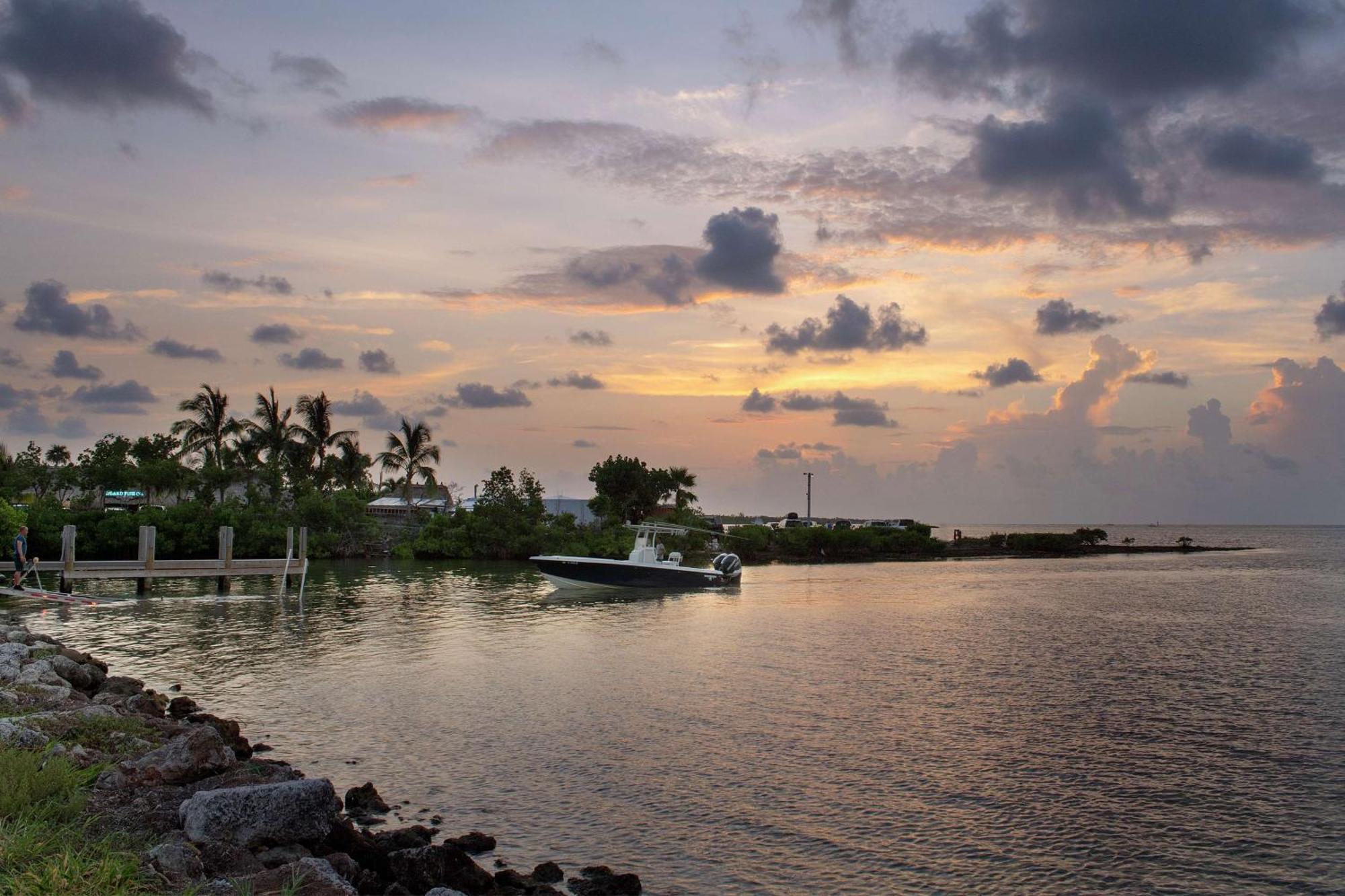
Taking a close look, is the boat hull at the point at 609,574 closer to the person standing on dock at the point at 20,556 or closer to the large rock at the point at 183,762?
the person standing on dock at the point at 20,556

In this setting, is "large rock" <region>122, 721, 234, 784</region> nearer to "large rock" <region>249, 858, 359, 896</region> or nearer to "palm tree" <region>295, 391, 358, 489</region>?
"large rock" <region>249, 858, 359, 896</region>

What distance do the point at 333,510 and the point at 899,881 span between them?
66.2m

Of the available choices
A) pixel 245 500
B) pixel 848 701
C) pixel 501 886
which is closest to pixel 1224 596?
pixel 848 701

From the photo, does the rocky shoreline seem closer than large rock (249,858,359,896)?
No

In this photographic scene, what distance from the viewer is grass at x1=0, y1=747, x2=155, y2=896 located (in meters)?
6.87

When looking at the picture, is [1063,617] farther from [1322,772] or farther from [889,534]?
[889,534]

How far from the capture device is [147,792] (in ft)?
34.7

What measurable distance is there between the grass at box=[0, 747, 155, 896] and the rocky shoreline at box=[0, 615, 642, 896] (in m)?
0.19

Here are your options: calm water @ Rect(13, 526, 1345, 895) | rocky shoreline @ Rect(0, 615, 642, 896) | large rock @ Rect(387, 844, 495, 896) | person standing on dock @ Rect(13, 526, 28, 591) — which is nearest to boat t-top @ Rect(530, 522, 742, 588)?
calm water @ Rect(13, 526, 1345, 895)

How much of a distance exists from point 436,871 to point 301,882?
1997 millimetres

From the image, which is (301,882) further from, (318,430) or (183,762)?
(318,430)

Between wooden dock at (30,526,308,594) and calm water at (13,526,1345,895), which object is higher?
wooden dock at (30,526,308,594)

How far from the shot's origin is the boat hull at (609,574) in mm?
48656

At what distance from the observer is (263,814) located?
31.6ft
